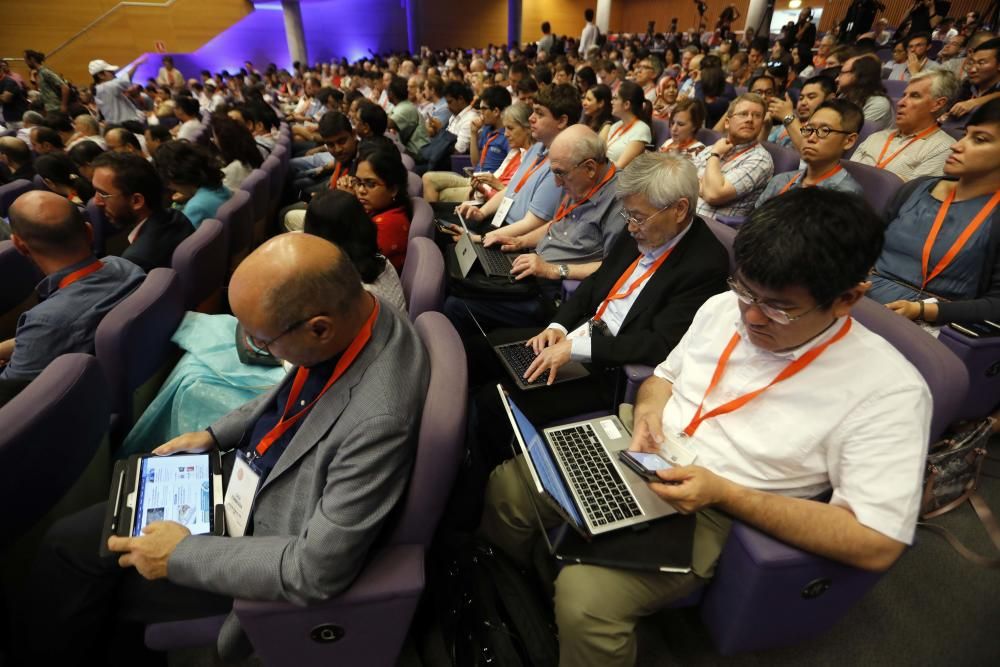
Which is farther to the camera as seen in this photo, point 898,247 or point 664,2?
point 664,2

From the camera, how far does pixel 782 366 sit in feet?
3.77

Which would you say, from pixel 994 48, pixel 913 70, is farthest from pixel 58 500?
pixel 913 70

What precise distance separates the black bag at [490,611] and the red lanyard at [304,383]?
0.59m

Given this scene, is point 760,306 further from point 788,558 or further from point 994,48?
point 994,48

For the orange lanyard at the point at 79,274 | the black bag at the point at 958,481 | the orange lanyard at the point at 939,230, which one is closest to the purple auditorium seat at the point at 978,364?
the black bag at the point at 958,481

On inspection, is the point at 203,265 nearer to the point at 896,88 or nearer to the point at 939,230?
the point at 939,230

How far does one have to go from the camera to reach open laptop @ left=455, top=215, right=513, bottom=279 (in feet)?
8.01

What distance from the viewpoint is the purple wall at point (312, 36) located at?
1527 centimetres

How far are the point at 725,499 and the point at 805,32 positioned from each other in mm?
9974

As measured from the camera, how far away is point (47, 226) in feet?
5.54

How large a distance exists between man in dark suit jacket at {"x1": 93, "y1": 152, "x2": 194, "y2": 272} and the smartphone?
2.35m

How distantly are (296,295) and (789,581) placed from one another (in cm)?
116

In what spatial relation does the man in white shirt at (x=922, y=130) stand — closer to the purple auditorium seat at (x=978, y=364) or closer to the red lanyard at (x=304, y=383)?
the purple auditorium seat at (x=978, y=364)

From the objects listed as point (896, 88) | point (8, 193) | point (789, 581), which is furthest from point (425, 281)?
point (896, 88)
